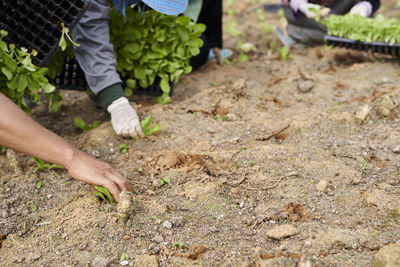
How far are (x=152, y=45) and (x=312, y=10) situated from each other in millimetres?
1597

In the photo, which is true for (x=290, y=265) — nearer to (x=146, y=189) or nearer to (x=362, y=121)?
(x=146, y=189)

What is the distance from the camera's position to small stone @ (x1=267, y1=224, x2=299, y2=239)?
4.73 ft

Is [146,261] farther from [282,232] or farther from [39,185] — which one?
[39,185]

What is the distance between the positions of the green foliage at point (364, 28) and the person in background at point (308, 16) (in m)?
0.13

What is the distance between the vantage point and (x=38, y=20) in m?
1.99

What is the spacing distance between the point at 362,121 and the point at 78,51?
1592 mm

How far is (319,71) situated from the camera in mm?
3033

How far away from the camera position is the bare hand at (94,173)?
5.08 ft

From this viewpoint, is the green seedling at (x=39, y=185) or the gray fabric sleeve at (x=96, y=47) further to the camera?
Answer: the gray fabric sleeve at (x=96, y=47)

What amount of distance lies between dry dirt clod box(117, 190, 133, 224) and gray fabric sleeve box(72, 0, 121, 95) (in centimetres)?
86

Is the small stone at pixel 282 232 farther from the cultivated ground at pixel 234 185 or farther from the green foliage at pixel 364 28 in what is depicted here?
the green foliage at pixel 364 28

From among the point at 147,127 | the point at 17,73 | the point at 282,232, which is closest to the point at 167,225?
the point at 282,232

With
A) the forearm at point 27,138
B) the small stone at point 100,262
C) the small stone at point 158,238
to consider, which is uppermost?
the forearm at point 27,138

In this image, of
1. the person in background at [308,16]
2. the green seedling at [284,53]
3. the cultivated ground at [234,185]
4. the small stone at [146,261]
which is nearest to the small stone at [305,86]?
the cultivated ground at [234,185]
